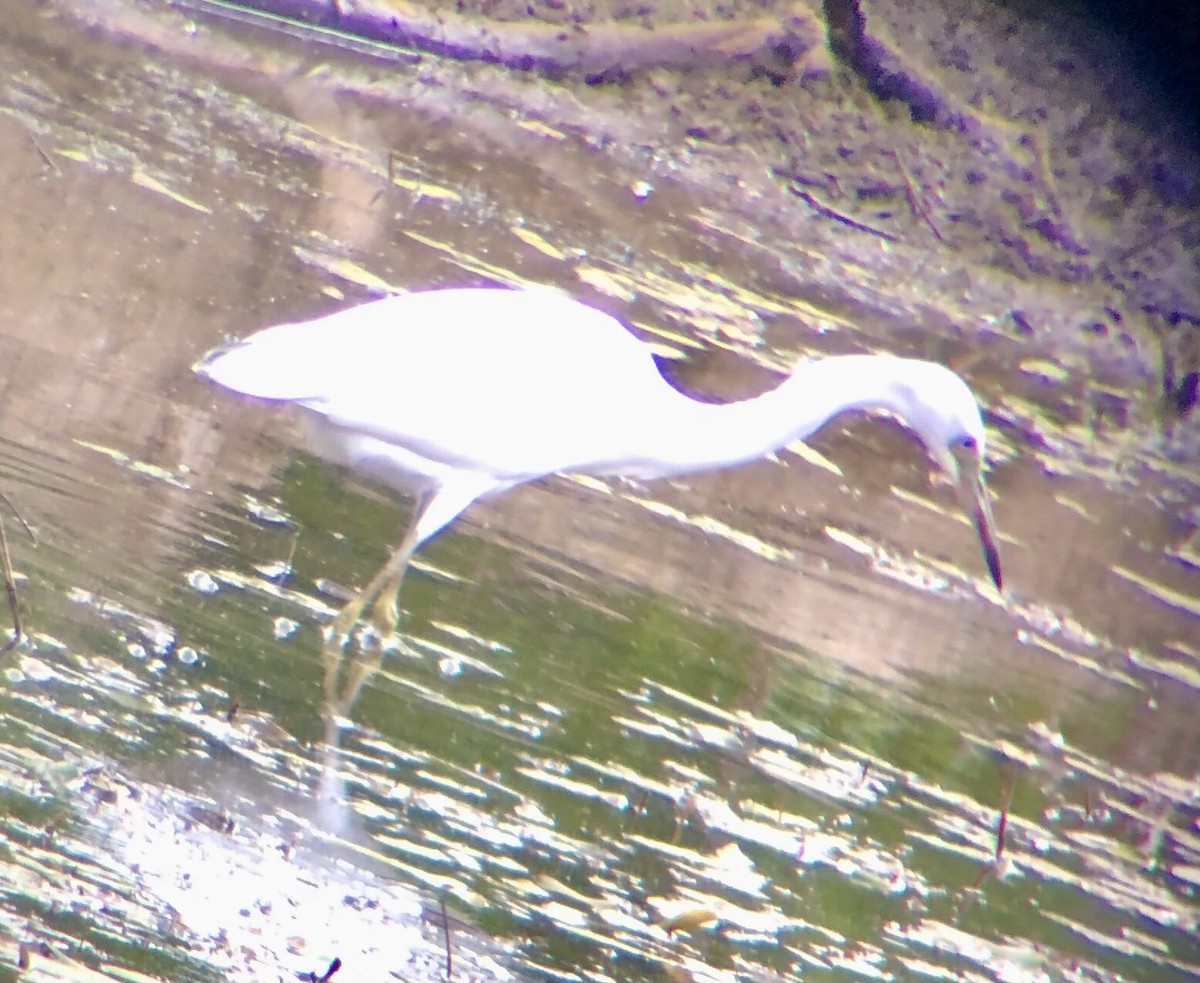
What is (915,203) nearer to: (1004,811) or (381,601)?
(1004,811)

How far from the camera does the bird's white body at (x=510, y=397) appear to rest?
198 centimetres

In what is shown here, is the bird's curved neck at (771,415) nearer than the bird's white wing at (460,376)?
No

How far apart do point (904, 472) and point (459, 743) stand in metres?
1.55

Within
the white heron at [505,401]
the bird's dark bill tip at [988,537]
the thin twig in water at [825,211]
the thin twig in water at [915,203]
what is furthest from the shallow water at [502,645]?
the thin twig in water at [915,203]

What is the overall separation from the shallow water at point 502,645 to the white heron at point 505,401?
0.25 meters

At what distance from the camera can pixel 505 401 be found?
2021mm

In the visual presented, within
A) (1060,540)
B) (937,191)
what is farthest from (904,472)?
(937,191)

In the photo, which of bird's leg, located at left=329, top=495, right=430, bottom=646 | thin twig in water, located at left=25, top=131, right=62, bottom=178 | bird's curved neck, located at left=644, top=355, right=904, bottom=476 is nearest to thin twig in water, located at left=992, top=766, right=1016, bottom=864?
bird's curved neck, located at left=644, top=355, right=904, bottom=476

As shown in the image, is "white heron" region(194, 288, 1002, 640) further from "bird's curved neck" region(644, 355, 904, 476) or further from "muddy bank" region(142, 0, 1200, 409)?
"muddy bank" region(142, 0, 1200, 409)

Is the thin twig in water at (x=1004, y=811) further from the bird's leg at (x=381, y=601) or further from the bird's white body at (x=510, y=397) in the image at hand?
the bird's leg at (x=381, y=601)

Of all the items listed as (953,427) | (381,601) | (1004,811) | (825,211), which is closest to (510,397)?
(381,601)

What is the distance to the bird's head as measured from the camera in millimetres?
2156

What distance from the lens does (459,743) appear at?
2.00 meters

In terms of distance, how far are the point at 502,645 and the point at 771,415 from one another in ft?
1.93
